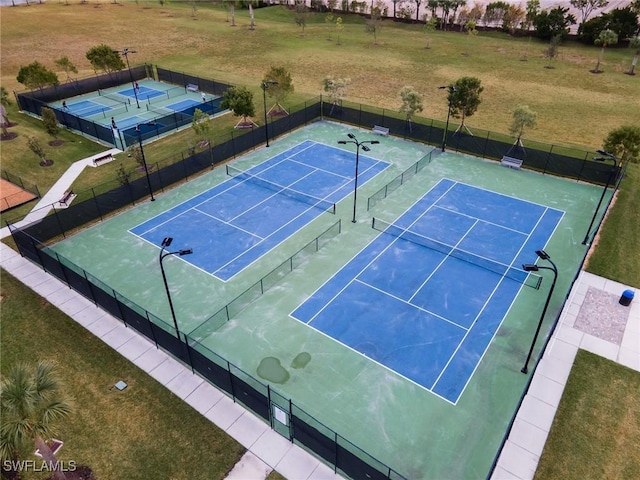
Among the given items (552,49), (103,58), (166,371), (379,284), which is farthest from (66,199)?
(552,49)

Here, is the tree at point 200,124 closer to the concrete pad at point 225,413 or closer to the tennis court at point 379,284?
the tennis court at point 379,284

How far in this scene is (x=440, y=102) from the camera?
163 ft

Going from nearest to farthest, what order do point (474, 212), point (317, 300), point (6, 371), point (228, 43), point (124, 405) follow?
1. point (124, 405)
2. point (6, 371)
3. point (317, 300)
4. point (474, 212)
5. point (228, 43)

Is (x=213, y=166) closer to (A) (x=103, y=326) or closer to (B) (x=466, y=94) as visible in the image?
(A) (x=103, y=326)

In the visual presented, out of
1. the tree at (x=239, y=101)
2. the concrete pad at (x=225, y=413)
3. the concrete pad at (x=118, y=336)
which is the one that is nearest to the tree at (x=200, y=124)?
the tree at (x=239, y=101)

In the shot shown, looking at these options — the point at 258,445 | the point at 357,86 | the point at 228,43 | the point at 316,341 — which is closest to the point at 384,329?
the point at 316,341

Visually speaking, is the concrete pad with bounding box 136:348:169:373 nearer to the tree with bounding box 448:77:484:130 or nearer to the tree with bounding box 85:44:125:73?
the tree with bounding box 448:77:484:130

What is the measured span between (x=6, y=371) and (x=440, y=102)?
150 ft

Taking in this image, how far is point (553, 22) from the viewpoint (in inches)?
2889

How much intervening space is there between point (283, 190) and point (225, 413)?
1840 cm

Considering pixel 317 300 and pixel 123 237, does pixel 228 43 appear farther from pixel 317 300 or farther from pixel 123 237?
pixel 317 300

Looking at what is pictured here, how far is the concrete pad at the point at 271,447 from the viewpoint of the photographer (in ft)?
52.8

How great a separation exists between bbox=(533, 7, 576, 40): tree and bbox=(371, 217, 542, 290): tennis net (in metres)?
63.7

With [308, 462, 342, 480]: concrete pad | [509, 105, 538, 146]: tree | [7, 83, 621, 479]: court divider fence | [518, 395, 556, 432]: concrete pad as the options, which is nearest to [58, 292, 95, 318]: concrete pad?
[7, 83, 621, 479]: court divider fence
